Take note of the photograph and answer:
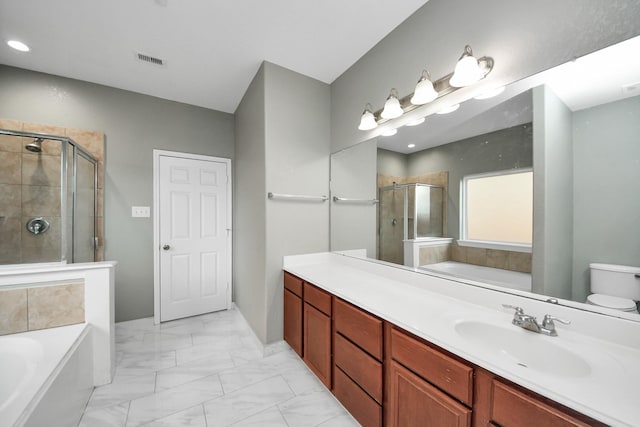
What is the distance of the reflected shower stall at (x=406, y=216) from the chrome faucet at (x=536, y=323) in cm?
61

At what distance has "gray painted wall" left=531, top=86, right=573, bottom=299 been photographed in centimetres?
103

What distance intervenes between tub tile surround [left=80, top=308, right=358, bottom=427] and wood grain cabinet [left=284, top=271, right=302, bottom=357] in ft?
0.57

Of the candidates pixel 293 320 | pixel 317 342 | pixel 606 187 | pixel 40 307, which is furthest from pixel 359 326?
pixel 40 307

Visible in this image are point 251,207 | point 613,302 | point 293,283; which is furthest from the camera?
point 251,207

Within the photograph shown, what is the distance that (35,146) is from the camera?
2.16 meters

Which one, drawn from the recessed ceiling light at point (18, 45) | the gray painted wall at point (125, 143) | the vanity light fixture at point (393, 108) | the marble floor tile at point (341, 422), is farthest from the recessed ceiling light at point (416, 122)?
the recessed ceiling light at point (18, 45)

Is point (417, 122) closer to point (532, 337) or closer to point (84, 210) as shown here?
point (532, 337)

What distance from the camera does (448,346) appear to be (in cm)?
89

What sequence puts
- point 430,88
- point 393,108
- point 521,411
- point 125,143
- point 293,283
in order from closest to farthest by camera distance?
1. point 521,411
2. point 430,88
3. point 393,108
4. point 293,283
5. point 125,143

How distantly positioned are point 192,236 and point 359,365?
8.26 ft

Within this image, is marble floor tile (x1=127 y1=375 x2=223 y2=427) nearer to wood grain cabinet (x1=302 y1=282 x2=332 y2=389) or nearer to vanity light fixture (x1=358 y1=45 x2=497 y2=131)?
wood grain cabinet (x1=302 y1=282 x2=332 y2=389)

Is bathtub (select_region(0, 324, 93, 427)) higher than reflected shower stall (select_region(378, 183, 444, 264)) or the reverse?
the reverse

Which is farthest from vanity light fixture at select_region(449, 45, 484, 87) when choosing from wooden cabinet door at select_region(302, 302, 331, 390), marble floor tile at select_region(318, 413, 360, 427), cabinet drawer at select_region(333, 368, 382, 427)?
marble floor tile at select_region(318, 413, 360, 427)

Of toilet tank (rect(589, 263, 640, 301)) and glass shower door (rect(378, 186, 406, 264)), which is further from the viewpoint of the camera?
glass shower door (rect(378, 186, 406, 264))
